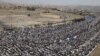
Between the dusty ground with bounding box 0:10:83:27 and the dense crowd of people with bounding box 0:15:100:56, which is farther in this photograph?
the dusty ground with bounding box 0:10:83:27

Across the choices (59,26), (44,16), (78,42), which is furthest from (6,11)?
(78,42)

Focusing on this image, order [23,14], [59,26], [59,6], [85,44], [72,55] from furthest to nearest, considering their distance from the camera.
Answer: [59,6]
[23,14]
[59,26]
[85,44]
[72,55]

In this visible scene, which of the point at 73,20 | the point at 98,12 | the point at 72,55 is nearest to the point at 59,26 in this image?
the point at 73,20

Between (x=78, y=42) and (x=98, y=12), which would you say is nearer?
(x=78, y=42)

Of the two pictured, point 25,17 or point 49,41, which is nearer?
point 49,41

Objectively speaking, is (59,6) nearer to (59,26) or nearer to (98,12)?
(98,12)

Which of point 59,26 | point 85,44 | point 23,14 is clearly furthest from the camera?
point 23,14

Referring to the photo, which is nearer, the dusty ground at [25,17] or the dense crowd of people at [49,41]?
the dense crowd of people at [49,41]
